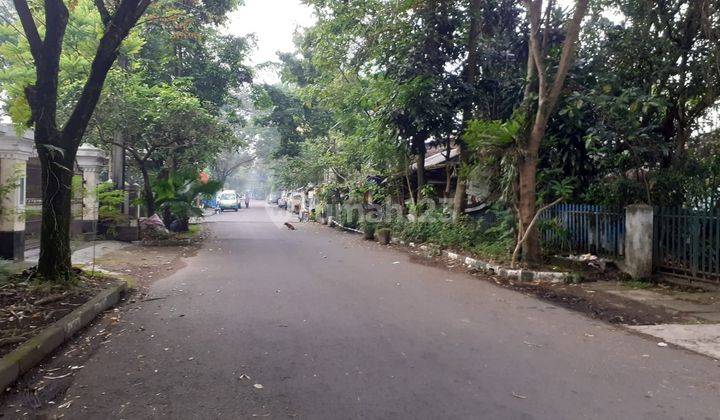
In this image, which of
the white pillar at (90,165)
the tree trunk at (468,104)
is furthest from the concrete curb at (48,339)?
the tree trunk at (468,104)

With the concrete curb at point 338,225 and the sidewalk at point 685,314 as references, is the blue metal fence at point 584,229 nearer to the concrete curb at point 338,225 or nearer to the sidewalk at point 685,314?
the sidewalk at point 685,314

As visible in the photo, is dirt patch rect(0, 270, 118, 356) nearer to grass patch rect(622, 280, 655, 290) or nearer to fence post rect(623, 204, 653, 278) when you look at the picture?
grass patch rect(622, 280, 655, 290)

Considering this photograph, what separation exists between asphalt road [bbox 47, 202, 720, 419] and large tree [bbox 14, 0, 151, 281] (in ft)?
5.56

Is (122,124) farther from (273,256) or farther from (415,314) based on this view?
(415,314)

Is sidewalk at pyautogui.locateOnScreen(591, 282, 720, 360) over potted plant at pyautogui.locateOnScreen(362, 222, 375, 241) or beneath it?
beneath

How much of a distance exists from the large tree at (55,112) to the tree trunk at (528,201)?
24.8 feet

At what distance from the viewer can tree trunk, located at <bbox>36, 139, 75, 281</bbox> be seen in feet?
25.3

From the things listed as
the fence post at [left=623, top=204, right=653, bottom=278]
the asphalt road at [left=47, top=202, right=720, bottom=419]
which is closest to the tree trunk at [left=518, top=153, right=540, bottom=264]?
the fence post at [left=623, top=204, right=653, bottom=278]

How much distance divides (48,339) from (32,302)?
174 centimetres

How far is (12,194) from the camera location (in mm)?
10703

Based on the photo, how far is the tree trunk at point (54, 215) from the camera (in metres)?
7.70

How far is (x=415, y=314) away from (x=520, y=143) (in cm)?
530

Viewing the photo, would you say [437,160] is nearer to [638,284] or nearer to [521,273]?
[521,273]

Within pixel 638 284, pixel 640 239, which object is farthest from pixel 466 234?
pixel 638 284
